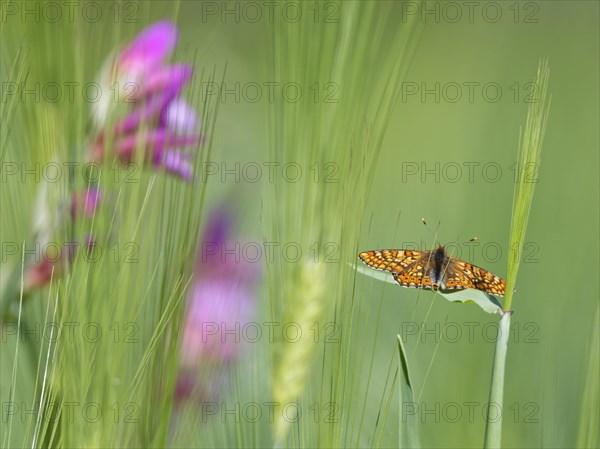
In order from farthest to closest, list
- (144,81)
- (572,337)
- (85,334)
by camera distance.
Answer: (572,337)
(144,81)
(85,334)

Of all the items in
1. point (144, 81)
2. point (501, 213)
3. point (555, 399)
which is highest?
point (144, 81)

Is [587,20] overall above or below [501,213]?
above

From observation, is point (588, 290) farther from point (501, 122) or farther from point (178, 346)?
point (178, 346)

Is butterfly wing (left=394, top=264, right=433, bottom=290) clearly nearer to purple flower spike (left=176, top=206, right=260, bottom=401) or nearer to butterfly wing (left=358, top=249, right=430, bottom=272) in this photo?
butterfly wing (left=358, top=249, right=430, bottom=272)

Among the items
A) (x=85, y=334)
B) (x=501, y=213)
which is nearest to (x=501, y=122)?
(x=501, y=213)

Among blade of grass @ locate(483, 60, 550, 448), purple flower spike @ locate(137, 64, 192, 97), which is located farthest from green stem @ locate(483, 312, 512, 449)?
purple flower spike @ locate(137, 64, 192, 97)

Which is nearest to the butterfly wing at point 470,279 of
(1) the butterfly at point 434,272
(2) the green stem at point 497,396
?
(1) the butterfly at point 434,272

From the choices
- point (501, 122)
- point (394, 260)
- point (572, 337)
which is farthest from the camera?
Result: point (501, 122)
